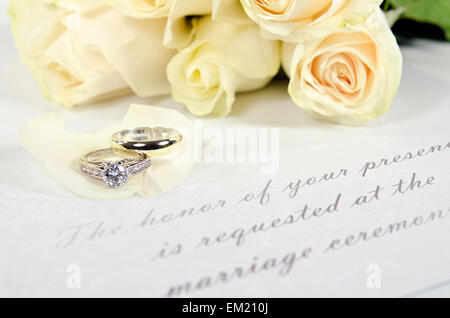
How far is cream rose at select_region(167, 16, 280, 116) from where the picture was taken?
0.65 m

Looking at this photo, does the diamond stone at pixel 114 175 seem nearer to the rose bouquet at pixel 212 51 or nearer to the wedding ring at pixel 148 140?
the wedding ring at pixel 148 140

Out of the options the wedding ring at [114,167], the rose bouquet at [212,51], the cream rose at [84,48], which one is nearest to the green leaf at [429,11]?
the rose bouquet at [212,51]

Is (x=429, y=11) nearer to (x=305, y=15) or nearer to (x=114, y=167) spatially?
(x=305, y=15)

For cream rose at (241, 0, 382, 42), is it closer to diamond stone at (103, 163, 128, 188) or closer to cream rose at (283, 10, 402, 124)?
cream rose at (283, 10, 402, 124)

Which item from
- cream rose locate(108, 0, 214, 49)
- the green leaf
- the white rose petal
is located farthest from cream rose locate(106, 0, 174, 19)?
the green leaf

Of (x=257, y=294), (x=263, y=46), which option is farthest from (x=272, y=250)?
(x=263, y=46)

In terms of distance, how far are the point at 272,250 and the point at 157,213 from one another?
11 cm

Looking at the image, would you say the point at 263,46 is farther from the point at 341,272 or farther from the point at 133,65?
the point at 341,272

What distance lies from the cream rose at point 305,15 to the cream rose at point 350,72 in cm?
3

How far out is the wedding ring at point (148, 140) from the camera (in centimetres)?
57

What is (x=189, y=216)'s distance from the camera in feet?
1.58

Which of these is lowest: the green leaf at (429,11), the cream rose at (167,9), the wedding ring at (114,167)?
the green leaf at (429,11)

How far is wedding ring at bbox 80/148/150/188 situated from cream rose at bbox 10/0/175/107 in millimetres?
161
